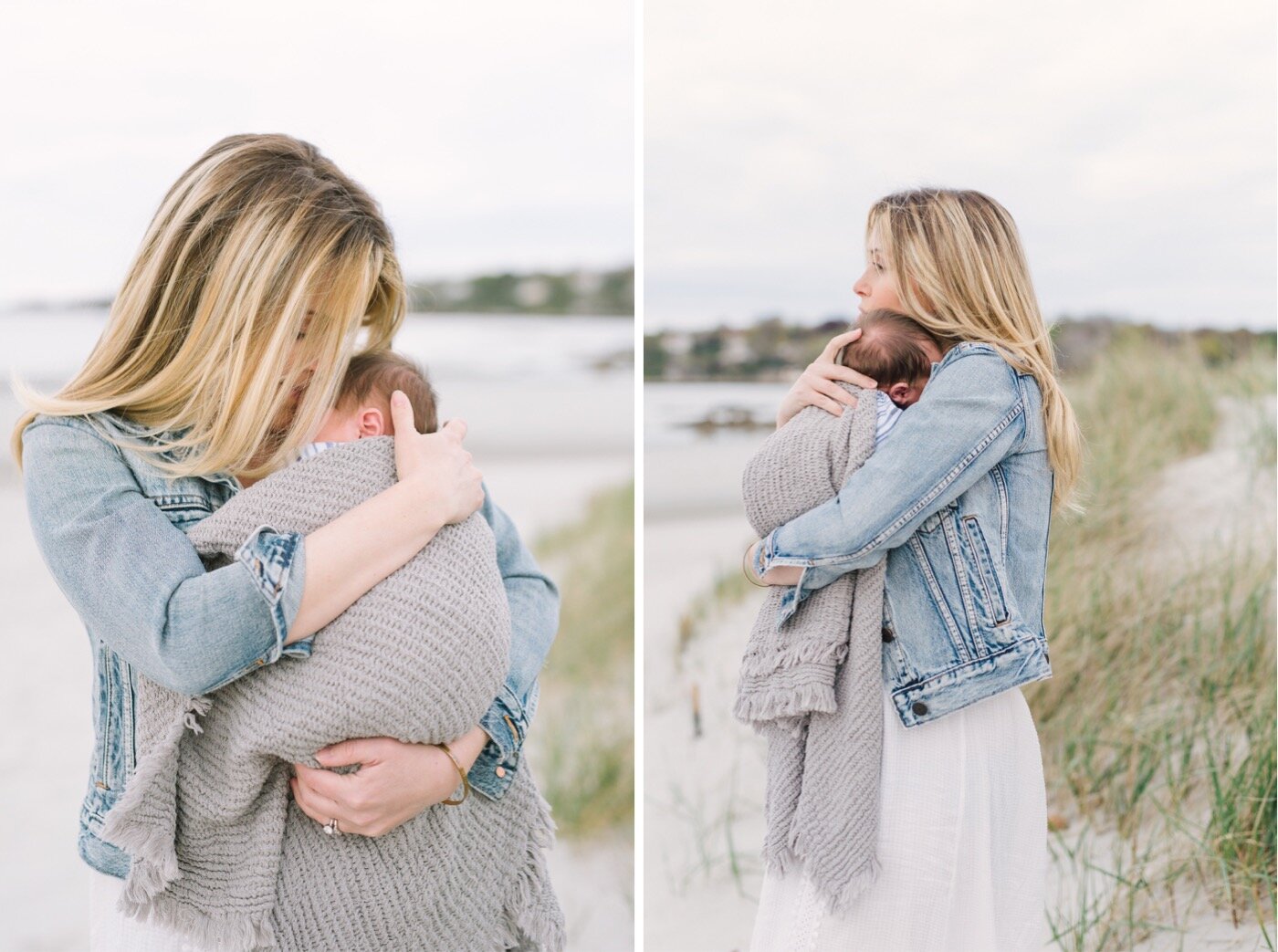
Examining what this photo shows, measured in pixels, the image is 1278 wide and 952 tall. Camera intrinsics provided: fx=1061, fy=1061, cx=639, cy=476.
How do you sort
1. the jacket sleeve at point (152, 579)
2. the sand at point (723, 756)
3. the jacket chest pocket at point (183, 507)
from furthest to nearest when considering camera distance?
1. the sand at point (723, 756)
2. the jacket chest pocket at point (183, 507)
3. the jacket sleeve at point (152, 579)

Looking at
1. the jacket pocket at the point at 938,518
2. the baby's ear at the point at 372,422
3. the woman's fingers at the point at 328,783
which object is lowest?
the woman's fingers at the point at 328,783

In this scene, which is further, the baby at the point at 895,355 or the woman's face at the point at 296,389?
the baby at the point at 895,355

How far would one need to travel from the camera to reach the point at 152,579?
120 centimetres

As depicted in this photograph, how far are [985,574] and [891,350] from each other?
1.29 feet

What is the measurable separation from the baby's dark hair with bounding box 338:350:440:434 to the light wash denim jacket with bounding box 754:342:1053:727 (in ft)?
1.82

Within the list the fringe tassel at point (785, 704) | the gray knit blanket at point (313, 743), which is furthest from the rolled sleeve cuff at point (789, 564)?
the gray knit blanket at point (313, 743)

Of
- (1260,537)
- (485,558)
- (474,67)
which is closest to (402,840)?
(485,558)

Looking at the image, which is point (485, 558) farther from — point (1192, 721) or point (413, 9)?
point (413, 9)

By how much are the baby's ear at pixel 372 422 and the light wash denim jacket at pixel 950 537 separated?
1.98 ft

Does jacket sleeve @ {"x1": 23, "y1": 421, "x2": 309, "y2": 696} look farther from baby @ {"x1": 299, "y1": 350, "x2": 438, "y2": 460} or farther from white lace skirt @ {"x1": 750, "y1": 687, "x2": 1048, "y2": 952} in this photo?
white lace skirt @ {"x1": 750, "y1": 687, "x2": 1048, "y2": 952}

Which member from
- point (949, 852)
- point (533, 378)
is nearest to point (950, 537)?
point (949, 852)

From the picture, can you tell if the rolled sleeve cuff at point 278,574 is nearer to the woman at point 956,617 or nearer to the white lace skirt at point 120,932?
the white lace skirt at point 120,932

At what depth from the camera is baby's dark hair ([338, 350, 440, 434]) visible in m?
1.49

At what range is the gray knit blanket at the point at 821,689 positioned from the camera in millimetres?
1549
